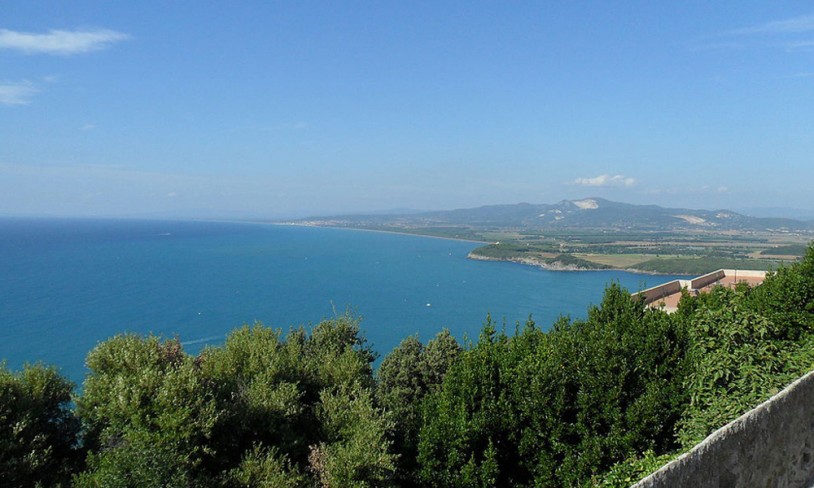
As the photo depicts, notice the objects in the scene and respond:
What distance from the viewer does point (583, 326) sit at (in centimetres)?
1425

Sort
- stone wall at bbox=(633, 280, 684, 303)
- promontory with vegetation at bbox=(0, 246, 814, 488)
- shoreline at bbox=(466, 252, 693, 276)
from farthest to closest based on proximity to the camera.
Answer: shoreline at bbox=(466, 252, 693, 276) → stone wall at bbox=(633, 280, 684, 303) → promontory with vegetation at bbox=(0, 246, 814, 488)

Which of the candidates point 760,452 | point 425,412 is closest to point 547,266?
point 425,412

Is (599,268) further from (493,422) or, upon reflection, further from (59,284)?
(493,422)

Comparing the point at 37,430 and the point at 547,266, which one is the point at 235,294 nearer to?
the point at 37,430

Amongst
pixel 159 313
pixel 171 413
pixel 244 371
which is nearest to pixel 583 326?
pixel 244 371

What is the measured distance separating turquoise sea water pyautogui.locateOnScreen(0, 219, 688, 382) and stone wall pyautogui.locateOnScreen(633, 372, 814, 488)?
83.5 feet

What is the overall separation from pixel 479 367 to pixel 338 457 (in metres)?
3.97

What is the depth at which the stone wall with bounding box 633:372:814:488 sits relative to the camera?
629 centimetres

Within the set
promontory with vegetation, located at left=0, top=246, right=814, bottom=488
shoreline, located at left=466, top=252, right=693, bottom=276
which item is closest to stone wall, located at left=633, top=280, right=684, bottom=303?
promontory with vegetation, located at left=0, top=246, right=814, bottom=488

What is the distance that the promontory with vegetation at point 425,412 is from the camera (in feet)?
28.4

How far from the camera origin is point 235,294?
280 ft

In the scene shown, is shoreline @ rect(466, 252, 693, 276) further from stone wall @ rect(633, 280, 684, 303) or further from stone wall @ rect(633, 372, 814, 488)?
stone wall @ rect(633, 372, 814, 488)

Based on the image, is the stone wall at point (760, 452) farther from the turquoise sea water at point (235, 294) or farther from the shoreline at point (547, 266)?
the shoreline at point (547, 266)

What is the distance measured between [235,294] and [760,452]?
85.5 meters
